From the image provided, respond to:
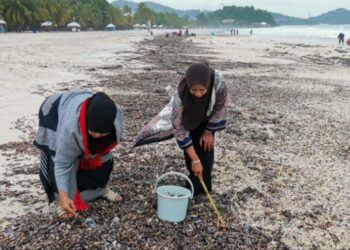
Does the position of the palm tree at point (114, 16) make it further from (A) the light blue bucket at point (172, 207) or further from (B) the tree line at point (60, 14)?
(A) the light blue bucket at point (172, 207)

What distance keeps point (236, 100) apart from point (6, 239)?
725 cm

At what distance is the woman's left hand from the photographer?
13.4 ft

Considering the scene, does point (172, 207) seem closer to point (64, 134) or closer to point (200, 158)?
point (200, 158)

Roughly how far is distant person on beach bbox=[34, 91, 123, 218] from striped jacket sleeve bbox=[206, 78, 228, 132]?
0.95 m

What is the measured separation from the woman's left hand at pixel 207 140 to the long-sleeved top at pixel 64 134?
3.22 feet

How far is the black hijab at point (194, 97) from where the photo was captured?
3.46m

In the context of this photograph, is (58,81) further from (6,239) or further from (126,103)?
(6,239)

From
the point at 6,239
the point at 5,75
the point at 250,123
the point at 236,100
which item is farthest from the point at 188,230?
the point at 5,75

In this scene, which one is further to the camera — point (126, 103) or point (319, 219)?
point (126, 103)

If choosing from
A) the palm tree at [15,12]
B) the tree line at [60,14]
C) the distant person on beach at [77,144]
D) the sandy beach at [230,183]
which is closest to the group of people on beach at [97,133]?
the distant person on beach at [77,144]

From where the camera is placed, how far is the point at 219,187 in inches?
187

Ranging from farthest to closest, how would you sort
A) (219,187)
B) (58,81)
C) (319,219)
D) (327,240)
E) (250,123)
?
(58,81), (250,123), (219,187), (319,219), (327,240)

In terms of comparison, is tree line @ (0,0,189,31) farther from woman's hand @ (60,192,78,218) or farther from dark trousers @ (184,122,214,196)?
woman's hand @ (60,192,78,218)

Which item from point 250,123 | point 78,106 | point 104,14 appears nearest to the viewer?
point 78,106
